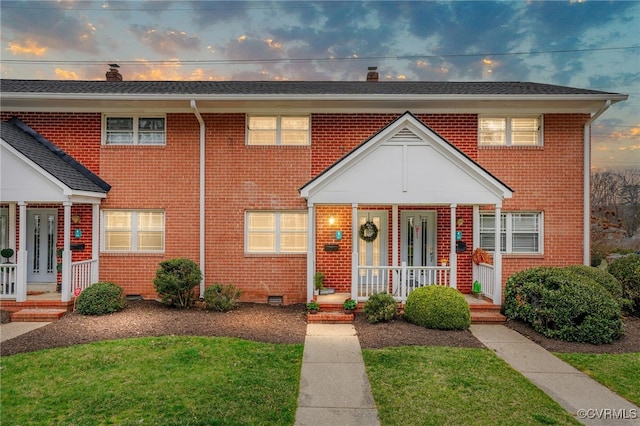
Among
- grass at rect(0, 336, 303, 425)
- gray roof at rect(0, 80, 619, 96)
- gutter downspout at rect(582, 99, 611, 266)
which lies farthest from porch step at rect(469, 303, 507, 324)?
gray roof at rect(0, 80, 619, 96)

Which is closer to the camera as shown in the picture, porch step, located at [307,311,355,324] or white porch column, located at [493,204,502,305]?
porch step, located at [307,311,355,324]

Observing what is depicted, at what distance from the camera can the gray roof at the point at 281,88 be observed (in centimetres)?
1014

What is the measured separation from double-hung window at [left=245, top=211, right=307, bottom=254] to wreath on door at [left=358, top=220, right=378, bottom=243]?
1797 mm

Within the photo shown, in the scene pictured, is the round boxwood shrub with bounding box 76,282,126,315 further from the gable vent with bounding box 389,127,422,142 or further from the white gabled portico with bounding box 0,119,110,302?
the gable vent with bounding box 389,127,422,142

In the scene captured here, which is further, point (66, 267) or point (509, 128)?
point (509, 128)

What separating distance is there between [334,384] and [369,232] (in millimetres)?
5770

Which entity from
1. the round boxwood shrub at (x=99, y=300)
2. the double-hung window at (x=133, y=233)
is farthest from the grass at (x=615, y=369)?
the double-hung window at (x=133, y=233)

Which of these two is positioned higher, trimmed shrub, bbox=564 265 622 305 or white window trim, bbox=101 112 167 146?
white window trim, bbox=101 112 167 146

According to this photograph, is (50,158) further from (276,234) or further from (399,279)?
(399,279)

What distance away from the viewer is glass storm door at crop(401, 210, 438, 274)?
10727 millimetres

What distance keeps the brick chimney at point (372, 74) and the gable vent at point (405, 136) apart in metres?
5.91

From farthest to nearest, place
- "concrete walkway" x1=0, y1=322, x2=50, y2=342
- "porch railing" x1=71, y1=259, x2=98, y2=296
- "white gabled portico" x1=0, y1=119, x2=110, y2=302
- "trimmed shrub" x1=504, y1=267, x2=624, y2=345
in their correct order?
"porch railing" x1=71, y1=259, x2=98, y2=296
"white gabled portico" x1=0, y1=119, x2=110, y2=302
"concrete walkway" x1=0, y1=322, x2=50, y2=342
"trimmed shrub" x1=504, y1=267, x2=624, y2=345

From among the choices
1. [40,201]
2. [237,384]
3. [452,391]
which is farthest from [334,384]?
[40,201]

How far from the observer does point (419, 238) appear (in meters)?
10.8
